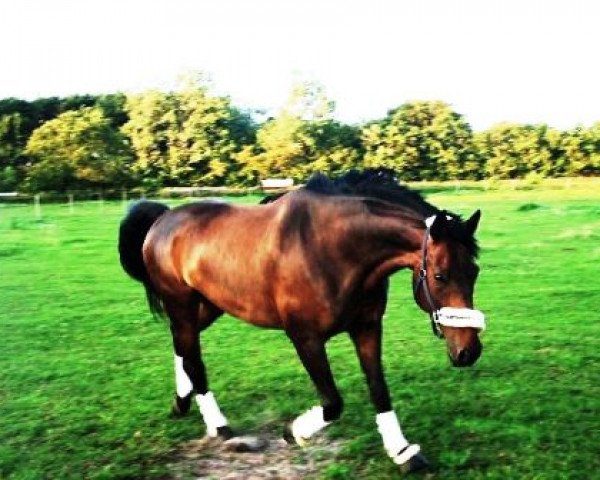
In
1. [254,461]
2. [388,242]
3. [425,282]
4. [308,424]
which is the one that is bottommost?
[254,461]

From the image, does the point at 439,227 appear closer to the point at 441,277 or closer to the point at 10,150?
the point at 441,277

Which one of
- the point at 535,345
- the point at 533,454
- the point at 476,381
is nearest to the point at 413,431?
the point at 533,454

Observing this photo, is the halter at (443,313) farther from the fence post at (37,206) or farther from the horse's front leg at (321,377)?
the fence post at (37,206)

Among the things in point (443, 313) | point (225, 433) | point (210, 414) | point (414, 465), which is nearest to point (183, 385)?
point (210, 414)

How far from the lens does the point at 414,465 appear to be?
2805 mm

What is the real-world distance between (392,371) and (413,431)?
38.9 inches

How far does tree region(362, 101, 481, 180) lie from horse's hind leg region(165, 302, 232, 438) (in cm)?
181

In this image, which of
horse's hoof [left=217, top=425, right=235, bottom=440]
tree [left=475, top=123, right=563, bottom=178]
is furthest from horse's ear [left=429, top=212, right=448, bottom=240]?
tree [left=475, top=123, right=563, bottom=178]

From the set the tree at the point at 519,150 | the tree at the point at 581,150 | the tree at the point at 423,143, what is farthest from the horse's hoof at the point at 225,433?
the tree at the point at 581,150

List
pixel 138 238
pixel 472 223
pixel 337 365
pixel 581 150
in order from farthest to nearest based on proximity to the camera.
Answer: pixel 581 150 < pixel 337 365 < pixel 138 238 < pixel 472 223

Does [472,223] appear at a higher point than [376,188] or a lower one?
lower

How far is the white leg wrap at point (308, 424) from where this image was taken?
291cm

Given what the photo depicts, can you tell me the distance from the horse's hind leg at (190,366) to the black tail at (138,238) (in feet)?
1.24

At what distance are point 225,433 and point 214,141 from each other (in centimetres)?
214
